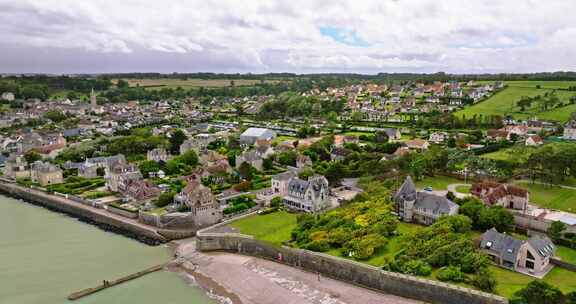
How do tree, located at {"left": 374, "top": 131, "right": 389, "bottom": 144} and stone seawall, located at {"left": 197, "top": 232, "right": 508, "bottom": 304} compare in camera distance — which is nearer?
stone seawall, located at {"left": 197, "top": 232, "right": 508, "bottom": 304}

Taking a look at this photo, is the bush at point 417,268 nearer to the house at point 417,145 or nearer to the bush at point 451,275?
the bush at point 451,275

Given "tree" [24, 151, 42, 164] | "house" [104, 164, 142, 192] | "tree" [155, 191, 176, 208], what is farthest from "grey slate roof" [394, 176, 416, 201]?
"tree" [24, 151, 42, 164]

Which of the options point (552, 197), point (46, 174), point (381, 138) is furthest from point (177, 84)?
point (552, 197)

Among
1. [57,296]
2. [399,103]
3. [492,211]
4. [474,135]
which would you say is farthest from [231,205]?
[399,103]

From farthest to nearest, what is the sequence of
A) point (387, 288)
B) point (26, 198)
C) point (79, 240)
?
1. point (26, 198)
2. point (79, 240)
3. point (387, 288)

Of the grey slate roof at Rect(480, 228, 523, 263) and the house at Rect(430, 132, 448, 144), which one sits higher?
the house at Rect(430, 132, 448, 144)

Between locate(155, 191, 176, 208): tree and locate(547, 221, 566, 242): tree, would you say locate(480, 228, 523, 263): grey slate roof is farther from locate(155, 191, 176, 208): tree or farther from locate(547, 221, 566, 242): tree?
locate(155, 191, 176, 208): tree

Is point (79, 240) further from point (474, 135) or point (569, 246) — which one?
point (474, 135)

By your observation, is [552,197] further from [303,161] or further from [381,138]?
[381,138]

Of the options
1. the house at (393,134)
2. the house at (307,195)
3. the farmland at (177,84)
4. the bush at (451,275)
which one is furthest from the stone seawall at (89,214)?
the farmland at (177,84)
